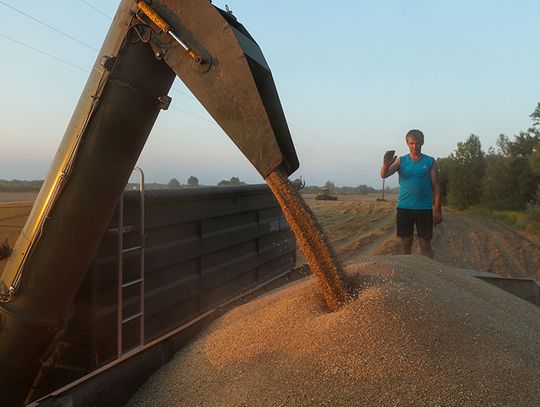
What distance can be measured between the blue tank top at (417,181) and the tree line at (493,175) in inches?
1055

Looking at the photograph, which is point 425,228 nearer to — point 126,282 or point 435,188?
point 435,188

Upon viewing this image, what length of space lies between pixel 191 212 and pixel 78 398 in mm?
1599

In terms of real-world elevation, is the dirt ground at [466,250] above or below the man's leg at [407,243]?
below

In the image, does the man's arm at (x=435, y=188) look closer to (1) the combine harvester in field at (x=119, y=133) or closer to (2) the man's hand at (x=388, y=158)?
(2) the man's hand at (x=388, y=158)

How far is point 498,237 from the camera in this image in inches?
675

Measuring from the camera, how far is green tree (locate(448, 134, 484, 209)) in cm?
3800

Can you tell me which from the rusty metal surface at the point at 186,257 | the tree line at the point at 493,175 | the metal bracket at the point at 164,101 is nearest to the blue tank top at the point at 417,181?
the rusty metal surface at the point at 186,257

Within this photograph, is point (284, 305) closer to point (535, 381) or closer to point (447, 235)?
point (535, 381)

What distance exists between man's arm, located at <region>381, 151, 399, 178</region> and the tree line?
88.5 feet

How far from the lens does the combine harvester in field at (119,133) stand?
80.5 inches

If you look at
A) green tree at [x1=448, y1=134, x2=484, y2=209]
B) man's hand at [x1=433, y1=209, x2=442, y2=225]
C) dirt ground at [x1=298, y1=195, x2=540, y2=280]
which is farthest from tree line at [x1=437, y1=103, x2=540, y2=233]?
man's hand at [x1=433, y1=209, x2=442, y2=225]

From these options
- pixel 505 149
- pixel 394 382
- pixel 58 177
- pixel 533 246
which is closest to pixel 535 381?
pixel 394 382

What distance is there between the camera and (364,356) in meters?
2.09

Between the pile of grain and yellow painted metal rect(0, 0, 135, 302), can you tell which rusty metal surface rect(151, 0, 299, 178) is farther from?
the pile of grain
